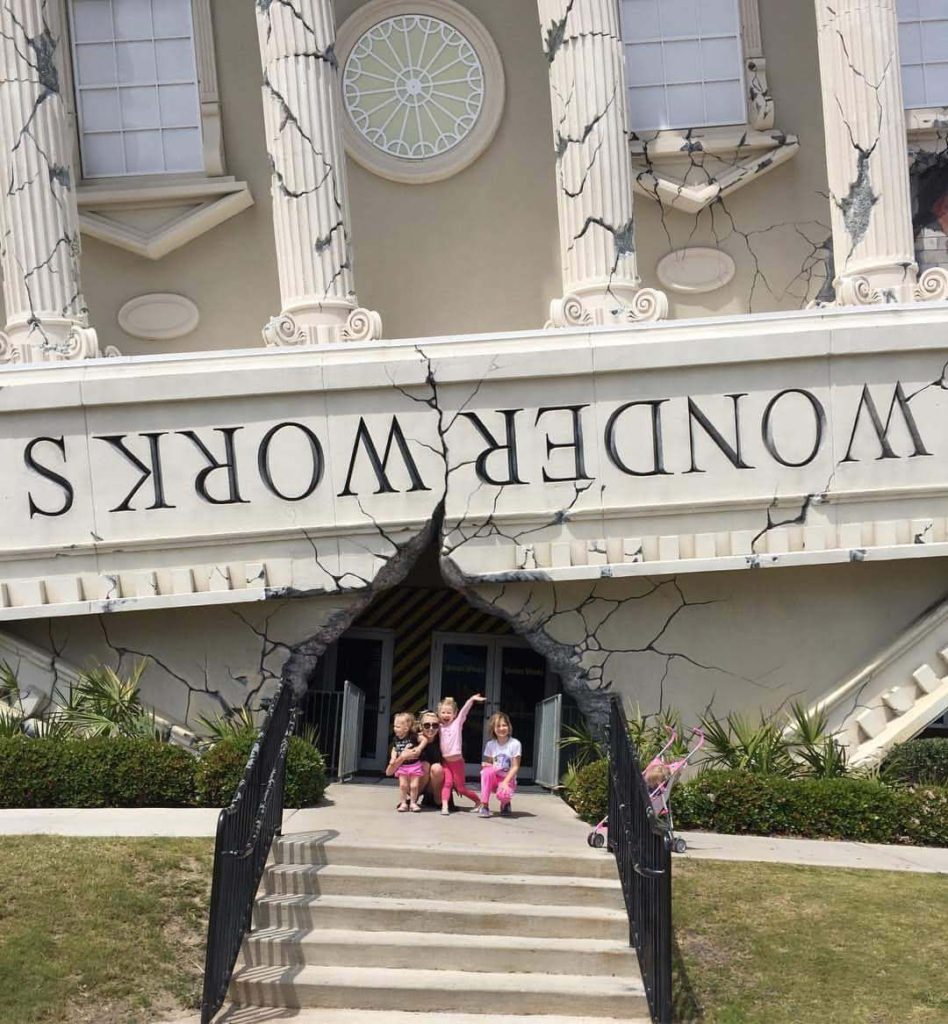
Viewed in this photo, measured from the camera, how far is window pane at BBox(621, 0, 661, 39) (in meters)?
25.3

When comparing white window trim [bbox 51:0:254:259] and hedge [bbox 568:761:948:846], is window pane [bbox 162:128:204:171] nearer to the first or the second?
white window trim [bbox 51:0:254:259]

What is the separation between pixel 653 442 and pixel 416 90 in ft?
28.3

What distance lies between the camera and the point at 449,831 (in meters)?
15.8

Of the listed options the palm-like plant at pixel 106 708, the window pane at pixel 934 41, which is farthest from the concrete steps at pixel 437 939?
the window pane at pixel 934 41

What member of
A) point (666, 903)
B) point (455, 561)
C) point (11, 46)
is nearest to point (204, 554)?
point (455, 561)

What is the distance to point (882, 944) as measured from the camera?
517 inches

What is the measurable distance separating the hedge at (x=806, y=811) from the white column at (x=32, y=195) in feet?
29.1

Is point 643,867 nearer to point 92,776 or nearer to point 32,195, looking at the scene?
point 92,776

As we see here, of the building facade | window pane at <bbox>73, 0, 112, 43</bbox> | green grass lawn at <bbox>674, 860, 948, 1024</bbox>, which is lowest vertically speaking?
green grass lawn at <bbox>674, 860, 948, 1024</bbox>

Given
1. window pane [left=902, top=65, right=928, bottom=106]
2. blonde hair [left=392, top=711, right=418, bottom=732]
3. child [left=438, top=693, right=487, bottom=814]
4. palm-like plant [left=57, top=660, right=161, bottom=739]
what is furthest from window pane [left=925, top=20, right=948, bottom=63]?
palm-like plant [left=57, top=660, right=161, bottom=739]

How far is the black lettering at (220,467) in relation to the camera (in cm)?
1936

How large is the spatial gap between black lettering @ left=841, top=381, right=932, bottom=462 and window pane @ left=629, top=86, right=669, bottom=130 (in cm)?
743

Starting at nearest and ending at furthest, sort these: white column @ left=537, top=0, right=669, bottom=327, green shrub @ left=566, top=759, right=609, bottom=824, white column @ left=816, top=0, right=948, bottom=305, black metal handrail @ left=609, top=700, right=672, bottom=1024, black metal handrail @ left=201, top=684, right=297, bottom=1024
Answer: black metal handrail @ left=609, top=700, right=672, bottom=1024, black metal handrail @ left=201, top=684, right=297, bottom=1024, green shrub @ left=566, top=759, right=609, bottom=824, white column @ left=537, top=0, right=669, bottom=327, white column @ left=816, top=0, right=948, bottom=305

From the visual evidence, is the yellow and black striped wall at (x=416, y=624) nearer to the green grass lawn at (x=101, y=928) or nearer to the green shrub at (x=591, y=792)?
the green shrub at (x=591, y=792)
